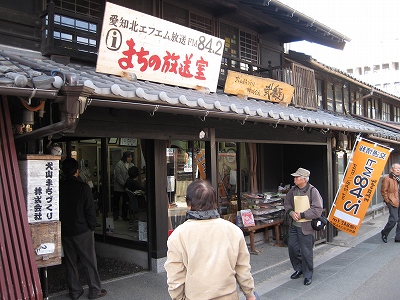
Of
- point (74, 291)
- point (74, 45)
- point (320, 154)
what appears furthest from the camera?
point (320, 154)

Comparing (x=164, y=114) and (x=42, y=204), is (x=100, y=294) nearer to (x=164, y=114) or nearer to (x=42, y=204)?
(x=42, y=204)

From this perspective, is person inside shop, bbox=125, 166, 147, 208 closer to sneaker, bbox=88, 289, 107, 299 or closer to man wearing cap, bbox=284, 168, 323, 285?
sneaker, bbox=88, 289, 107, 299

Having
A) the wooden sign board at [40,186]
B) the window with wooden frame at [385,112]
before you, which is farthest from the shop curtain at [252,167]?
the window with wooden frame at [385,112]

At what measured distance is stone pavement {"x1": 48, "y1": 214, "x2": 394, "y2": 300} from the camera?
21.2ft

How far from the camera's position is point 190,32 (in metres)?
7.23

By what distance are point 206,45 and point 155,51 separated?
1.37 m

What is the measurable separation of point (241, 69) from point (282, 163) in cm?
386

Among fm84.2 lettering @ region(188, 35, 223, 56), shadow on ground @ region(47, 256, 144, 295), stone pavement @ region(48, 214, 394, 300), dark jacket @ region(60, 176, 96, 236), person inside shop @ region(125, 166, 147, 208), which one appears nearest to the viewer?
dark jacket @ region(60, 176, 96, 236)

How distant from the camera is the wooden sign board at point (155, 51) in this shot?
6.07 metres

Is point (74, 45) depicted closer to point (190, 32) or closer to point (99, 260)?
point (190, 32)

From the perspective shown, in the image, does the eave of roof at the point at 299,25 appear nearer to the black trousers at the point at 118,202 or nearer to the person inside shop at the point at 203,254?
the black trousers at the point at 118,202

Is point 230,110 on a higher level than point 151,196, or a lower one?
higher

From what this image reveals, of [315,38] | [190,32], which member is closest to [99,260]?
[190,32]

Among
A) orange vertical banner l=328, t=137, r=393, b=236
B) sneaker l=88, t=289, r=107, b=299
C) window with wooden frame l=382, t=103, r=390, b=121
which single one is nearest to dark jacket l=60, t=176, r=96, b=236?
sneaker l=88, t=289, r=107, b=299
